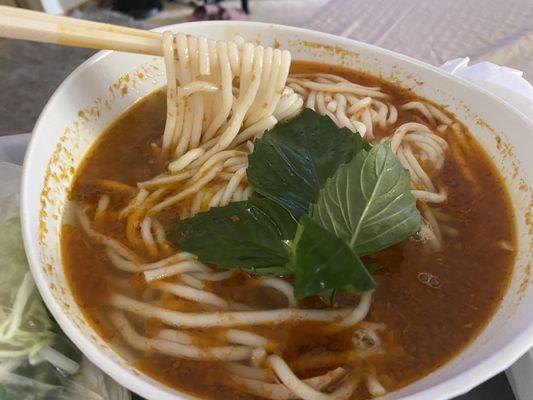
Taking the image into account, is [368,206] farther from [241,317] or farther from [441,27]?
[441,27]

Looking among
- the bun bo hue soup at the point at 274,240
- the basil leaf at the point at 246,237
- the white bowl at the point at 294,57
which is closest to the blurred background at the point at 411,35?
the white bowl at the point at 294,57

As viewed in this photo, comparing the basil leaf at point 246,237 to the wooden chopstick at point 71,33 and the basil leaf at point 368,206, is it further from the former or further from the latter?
the wooden chopstick at point 71,33

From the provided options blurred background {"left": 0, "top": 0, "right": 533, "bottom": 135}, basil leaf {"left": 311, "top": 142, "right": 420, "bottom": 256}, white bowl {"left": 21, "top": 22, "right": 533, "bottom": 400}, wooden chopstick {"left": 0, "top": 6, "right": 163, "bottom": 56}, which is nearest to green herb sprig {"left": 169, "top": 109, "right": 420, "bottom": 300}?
basil leaf {"left": 311, "top": 142, "right": 420, "bottom": 256}

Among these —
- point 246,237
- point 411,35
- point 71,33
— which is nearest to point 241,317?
point 246,237

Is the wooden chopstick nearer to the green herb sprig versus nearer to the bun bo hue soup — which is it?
the bun bo hue soup

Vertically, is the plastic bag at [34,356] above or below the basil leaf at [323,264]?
below

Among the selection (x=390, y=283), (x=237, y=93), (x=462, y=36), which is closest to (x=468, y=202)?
(x=390, y=283)

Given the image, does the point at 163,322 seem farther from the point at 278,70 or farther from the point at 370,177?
the point at 278,70
